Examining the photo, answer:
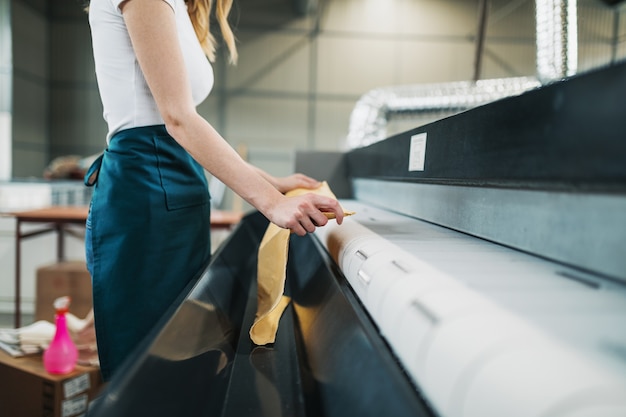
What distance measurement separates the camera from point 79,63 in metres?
6.82

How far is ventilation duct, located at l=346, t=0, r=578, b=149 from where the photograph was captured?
4.79 feet

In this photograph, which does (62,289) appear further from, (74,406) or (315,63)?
(315,63)

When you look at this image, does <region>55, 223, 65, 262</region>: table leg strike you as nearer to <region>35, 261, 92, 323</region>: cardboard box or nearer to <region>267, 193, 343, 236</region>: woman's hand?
<region>35, 261, 92, 323</region>: cardboard box

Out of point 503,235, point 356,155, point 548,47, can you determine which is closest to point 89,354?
point 356,155

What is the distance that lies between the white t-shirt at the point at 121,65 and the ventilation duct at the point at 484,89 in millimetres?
1014

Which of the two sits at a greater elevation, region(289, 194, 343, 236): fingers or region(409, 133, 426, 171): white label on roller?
region(409, 133, 426, 171): white label on roller

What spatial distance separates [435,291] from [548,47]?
147 cm

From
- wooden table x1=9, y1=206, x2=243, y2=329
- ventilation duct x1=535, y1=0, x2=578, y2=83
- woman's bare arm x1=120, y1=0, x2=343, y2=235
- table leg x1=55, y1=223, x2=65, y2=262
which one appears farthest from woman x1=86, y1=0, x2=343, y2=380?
table leg x1=55, y1=223, x2=65, y2=262

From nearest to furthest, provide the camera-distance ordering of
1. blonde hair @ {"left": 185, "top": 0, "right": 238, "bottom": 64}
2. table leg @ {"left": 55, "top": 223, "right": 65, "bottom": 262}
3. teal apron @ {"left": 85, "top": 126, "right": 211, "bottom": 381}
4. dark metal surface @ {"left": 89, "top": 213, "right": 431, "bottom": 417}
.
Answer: dark metal surface @ {"left": 89, "top": 213, "right": 431, "bottom": 417}
teal apron @ {"left": 85, "top": 126, "right": 211, "bottom": 381}
blonde hair @ {"left": 185, "top": 0, "right": 238, "bottom": 64}
table leg @ {"left": 55, "top": 223, "right": 65, "bottom": 262}

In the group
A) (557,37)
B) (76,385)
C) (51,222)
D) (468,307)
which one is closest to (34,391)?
(76,385)

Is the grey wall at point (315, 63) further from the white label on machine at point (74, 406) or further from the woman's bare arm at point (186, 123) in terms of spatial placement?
the woman's bare arm at point (186, 123)

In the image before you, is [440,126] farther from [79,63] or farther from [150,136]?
[79,63]

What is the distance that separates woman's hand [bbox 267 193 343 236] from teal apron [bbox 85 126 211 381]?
27 cm

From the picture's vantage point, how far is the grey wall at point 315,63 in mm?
6840
